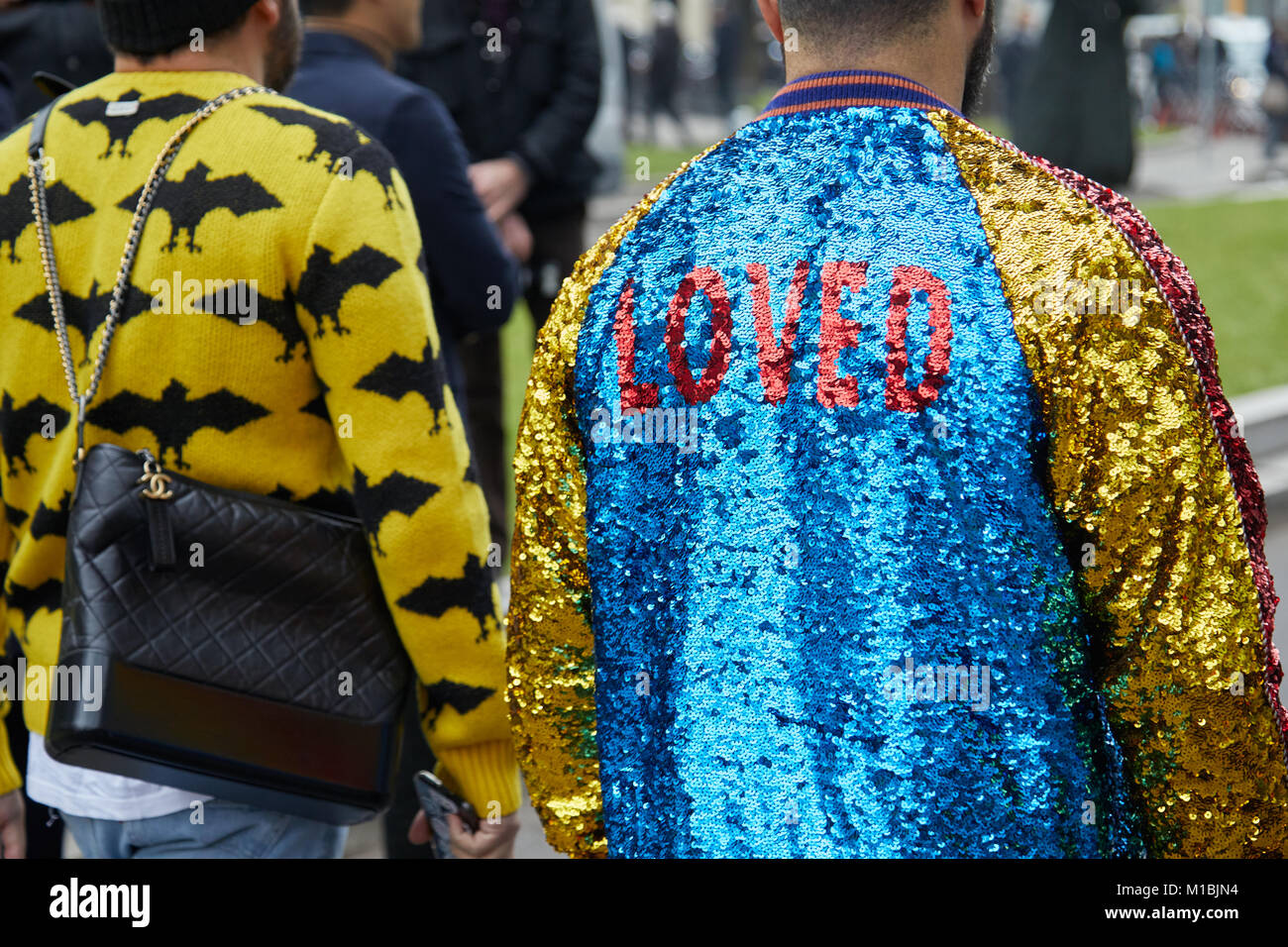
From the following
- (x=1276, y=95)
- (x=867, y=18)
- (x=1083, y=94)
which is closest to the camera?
A: (x=867, y=18)

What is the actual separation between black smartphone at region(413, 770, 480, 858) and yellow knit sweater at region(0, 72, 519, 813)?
0.15 metres

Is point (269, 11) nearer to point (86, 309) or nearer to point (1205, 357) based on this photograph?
point (86, 309)

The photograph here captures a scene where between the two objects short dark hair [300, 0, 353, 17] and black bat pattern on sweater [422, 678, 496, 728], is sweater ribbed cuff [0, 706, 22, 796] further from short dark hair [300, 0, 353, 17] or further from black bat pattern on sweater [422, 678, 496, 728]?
short dark hair [300, 0, 353, 17]

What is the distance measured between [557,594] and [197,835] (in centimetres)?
67

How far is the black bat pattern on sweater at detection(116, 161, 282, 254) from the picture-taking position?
6.34ft

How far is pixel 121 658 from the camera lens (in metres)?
1.85

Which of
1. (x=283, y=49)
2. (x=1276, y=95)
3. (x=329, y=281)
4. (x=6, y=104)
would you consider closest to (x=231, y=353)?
(x=329, y=281)

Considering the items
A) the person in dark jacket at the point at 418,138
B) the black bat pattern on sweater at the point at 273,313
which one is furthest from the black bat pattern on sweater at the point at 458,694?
the person in dark jacket at the point at 418,138

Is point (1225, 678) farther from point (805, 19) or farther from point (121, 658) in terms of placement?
point (121, 658)

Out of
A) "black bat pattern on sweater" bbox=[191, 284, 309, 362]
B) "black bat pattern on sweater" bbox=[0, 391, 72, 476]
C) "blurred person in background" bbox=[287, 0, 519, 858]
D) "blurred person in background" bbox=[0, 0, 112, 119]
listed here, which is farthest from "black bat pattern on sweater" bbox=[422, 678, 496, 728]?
"blurred person in background" bbox=[0, 0, 112, 119]

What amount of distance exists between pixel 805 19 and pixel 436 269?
1538 millimetres

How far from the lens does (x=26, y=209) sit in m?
2.01

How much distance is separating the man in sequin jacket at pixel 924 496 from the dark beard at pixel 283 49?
900 mm
